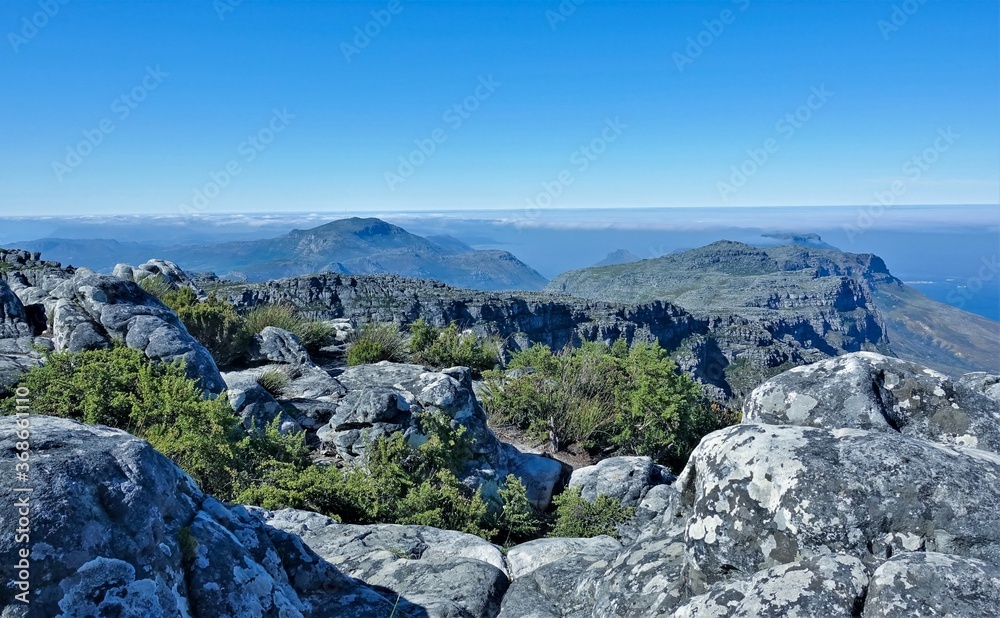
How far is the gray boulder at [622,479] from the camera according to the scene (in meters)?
10.8

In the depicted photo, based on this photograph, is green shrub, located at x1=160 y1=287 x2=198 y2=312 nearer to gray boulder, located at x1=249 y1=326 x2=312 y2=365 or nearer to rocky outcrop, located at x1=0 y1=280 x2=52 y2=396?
gray boulder, located at x1=249 y1=326 x2=312 y2=365

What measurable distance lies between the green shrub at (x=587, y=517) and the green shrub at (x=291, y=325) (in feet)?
39.2

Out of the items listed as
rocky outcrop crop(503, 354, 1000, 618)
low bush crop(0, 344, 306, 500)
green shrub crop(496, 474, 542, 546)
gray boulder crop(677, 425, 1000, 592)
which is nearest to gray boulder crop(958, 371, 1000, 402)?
rocky outcrop crop(503, 354, 1000, 618)

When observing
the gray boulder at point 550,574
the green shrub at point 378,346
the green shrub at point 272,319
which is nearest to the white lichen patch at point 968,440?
the gray boulder at point 550,574

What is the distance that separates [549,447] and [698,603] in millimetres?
10694

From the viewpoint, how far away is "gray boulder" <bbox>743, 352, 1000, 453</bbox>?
4977mm

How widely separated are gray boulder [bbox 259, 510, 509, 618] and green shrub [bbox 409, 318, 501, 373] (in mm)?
10183

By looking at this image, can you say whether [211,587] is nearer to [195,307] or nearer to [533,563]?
[533,563]

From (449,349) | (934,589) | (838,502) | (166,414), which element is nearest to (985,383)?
(838,502)

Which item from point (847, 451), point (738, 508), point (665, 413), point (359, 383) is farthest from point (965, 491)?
point (359, 383)

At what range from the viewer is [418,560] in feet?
20.4

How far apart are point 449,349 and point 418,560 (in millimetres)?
11784

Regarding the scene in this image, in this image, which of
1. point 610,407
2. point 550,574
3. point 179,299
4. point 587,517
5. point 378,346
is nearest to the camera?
point 550,574

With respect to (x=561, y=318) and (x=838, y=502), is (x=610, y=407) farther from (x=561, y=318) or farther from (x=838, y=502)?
(x=561, y=318)
